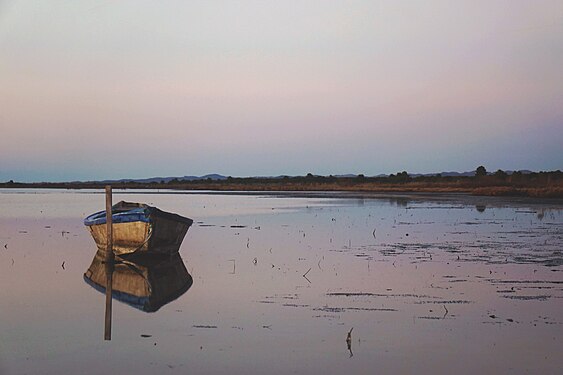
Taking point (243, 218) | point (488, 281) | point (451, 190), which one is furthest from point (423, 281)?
point (451, 190)

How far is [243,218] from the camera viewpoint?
32.7 meters

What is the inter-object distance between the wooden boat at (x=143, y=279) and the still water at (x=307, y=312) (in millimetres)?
211

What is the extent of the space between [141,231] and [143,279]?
3.11 metres

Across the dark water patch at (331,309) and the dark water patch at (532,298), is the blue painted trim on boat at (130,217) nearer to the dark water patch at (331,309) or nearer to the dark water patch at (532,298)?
the dark water patch at (331,309)

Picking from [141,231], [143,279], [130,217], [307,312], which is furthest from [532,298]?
[130,217]

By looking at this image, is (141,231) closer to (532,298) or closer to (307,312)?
(307,312)

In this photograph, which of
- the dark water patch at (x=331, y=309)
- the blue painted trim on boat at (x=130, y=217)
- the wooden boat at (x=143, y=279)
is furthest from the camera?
the blue painted trim on boat at (x=130, y=217)

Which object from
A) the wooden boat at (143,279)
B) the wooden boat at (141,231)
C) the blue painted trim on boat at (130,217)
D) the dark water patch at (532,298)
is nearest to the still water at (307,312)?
the dark water patch at (532,298)

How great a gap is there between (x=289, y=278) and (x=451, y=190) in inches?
2261

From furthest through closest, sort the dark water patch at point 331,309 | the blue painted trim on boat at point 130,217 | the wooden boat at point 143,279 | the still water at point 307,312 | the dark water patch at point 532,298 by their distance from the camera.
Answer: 1. the blue painted trim on boat at point 130,217
2. the wooden boat at point 143,279
3. the dark water patch at point 532,298
4. the dark water patch at point 331,309
5. the still water at point 307,312

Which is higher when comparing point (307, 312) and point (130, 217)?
point (130, 217)

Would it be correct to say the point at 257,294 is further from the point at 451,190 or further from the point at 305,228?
the point at 451,190

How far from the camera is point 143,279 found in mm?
14414

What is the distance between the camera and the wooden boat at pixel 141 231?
56.8 feet
